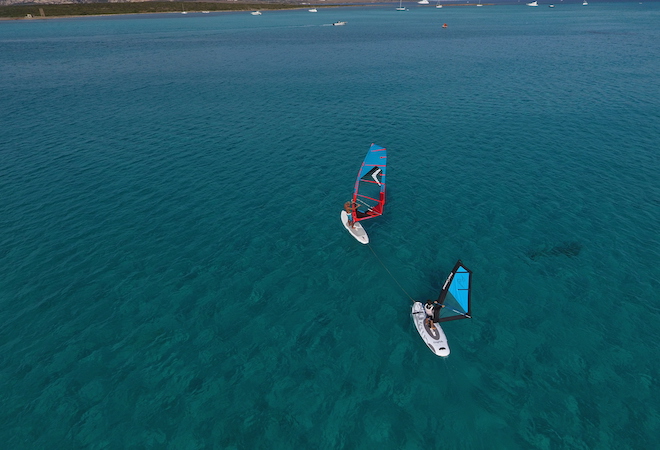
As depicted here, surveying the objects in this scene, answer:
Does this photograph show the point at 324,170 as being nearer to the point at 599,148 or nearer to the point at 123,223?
the point at 123,223

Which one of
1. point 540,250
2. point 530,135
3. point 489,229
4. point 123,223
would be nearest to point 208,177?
point 123,223

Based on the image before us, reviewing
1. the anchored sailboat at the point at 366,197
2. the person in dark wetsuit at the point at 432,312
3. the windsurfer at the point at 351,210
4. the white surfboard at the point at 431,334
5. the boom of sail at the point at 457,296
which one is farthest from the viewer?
the windsurfer at the point at 351,210

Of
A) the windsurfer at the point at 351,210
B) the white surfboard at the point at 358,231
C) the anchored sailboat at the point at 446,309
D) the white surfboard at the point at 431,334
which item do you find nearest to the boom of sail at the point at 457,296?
the anchored sailboat at the point at 446,309

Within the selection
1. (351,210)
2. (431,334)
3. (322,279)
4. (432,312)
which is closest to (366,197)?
(351,210)

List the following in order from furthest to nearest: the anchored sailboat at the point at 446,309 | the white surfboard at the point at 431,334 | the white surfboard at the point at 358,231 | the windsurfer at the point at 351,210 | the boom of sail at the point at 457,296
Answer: the windsurfer at the point at 351,210
the white surfboard at the point at 358,231
the boom of sail at the point at 457,296
the anchored sailboat at the point at 446,309
the white surfboard at the point at 431,334

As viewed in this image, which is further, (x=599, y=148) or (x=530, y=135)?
(x=530, y=135)

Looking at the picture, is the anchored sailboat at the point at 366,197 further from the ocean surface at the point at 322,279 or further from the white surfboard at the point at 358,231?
the ocean surface at the point at 322,279
